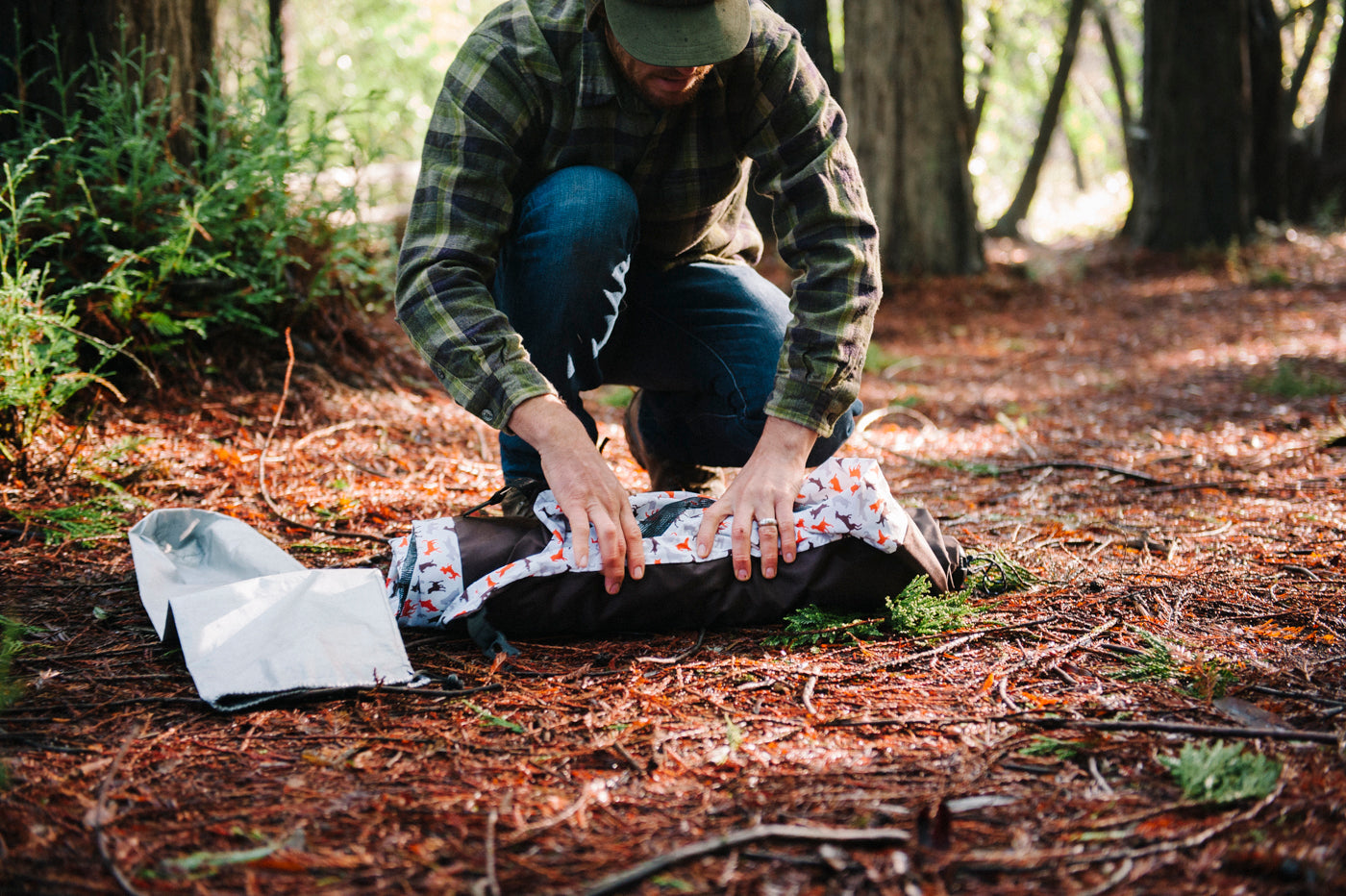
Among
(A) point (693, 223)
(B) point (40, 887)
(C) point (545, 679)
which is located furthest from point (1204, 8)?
(B) point (40, 887)

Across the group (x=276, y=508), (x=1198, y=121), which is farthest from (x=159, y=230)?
(x=1198, y=121)

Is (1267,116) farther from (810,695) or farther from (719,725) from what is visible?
(719,725)

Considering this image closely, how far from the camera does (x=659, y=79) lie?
1867 millimetres

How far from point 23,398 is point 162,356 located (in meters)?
0.72

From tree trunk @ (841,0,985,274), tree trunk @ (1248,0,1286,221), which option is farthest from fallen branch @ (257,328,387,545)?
tree trunk @ (1248,0,1286,221)

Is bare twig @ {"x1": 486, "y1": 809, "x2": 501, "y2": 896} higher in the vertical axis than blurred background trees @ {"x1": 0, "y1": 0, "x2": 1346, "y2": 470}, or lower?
lower

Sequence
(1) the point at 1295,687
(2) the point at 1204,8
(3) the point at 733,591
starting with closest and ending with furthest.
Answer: (1) the point at 1295,687, (3) the point at 733,591, (2) the point at 1204,8

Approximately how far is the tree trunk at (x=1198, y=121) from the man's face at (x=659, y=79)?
8.05 metres

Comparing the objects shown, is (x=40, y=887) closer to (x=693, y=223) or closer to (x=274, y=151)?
(x=693, y=223)

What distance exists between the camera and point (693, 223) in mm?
2295

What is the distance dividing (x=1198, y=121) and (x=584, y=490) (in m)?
8.64

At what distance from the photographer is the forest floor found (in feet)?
3.65

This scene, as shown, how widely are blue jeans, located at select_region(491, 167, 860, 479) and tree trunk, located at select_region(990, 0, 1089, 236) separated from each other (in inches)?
437

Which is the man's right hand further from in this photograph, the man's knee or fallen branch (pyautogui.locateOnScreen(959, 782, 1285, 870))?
fallen branch (pyautogui.locateOnScreen(959, 782, 1285, 870))
